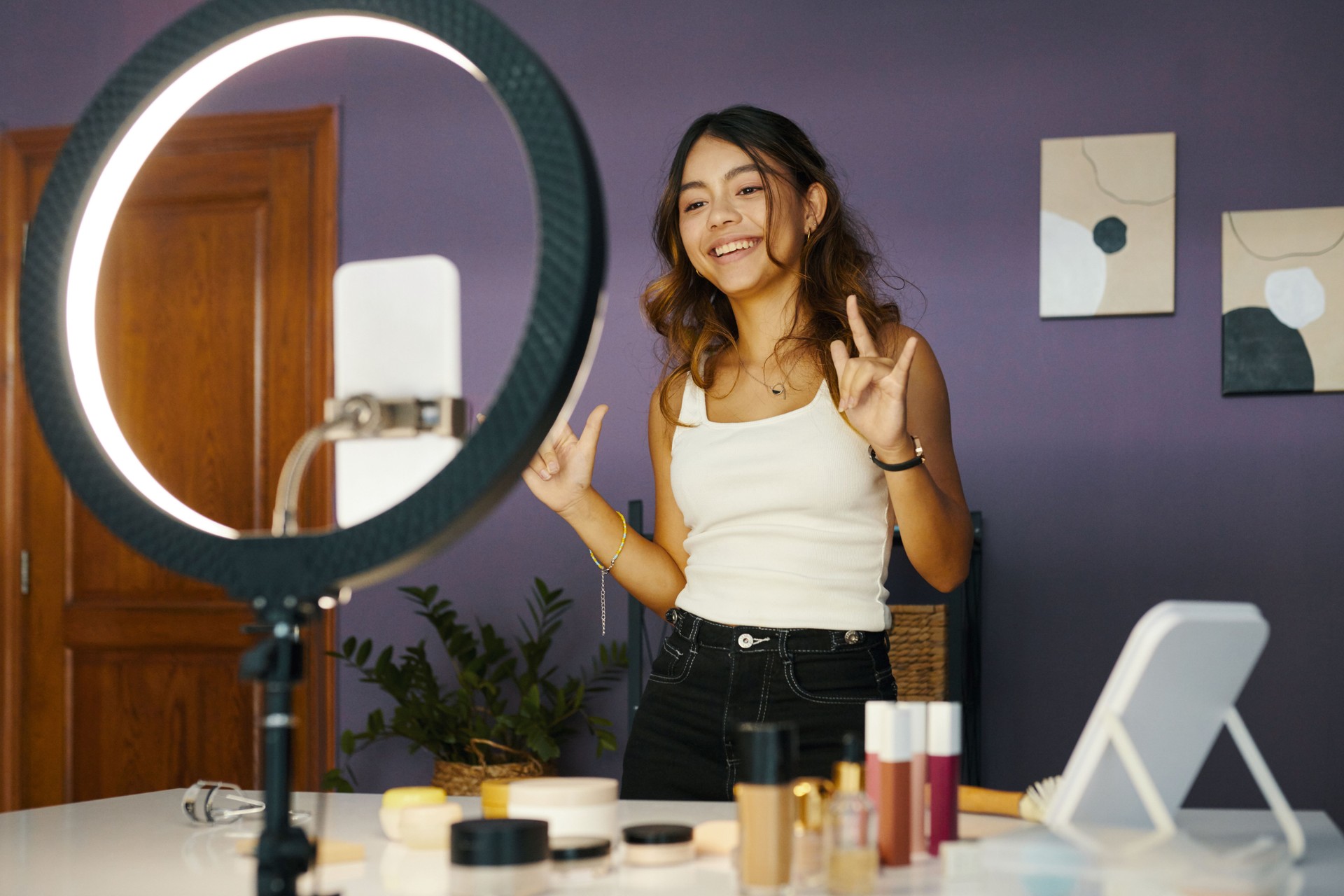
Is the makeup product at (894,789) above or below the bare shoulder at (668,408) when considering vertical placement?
below

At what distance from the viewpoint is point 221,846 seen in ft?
3.46

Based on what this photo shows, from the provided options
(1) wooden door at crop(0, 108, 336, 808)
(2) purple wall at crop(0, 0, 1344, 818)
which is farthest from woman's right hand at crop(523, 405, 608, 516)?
(1) wooden door at crop(0, 108, 336, 808)

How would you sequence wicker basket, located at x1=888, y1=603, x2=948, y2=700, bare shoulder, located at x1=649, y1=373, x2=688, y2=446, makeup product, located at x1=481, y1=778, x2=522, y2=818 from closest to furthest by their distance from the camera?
makeup product, located at x1=481, y1=778, x2=522, y2=818
bare shoulder, located at x1=649, y1=373, x2=688, y2=446
wicker basket, located at x1=888, y1=603, x2=948, y2=700

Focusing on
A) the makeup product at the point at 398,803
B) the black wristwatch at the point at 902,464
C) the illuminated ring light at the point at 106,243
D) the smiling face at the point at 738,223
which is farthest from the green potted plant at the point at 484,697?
the illuminated ring light at the point at 106,243

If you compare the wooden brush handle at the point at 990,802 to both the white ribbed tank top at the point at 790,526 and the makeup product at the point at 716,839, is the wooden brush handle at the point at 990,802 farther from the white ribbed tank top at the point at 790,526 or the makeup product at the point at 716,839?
the white ribbed tank top at the point at 790,526

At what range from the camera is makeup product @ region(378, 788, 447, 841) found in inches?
40.9

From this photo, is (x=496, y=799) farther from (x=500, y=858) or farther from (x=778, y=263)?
(x=778, y=263)

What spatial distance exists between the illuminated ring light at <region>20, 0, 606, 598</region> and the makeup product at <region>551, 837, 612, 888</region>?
0.36 m

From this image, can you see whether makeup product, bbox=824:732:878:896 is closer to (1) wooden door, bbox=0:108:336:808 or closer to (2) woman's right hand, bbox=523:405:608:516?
(2) woman's right hand, bbox=523:405:608:516

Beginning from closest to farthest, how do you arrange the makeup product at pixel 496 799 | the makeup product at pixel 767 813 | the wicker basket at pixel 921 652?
the makeup product at pixel 767 813
the makeup product at pixel 496 799
the wicker basket at pixel 921 652

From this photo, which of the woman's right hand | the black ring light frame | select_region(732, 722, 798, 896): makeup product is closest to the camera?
the black ring light frame

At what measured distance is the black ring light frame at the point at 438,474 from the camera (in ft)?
1.89

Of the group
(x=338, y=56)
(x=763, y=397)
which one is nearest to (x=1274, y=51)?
(x=763, y=397)

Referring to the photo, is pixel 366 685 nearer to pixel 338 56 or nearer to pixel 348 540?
pixel 338 56
